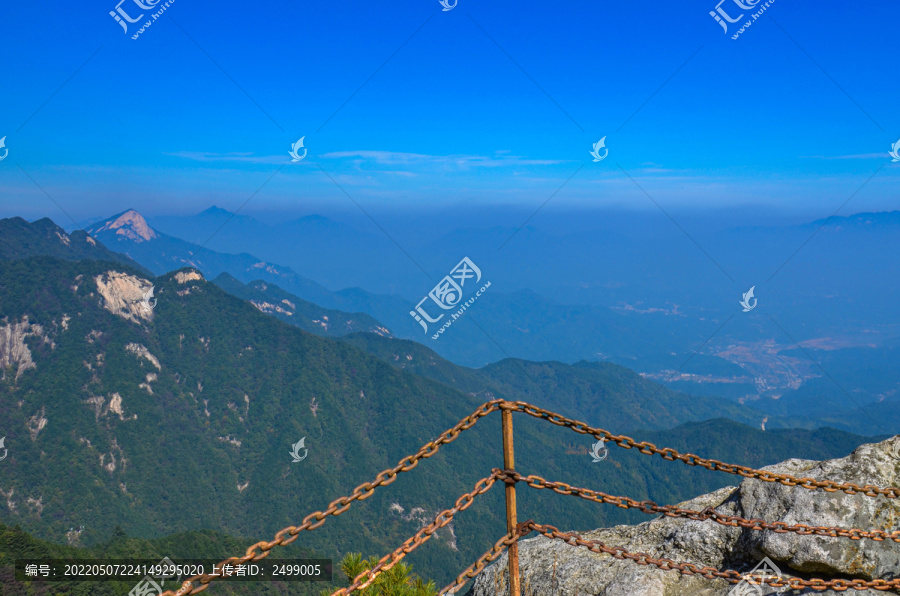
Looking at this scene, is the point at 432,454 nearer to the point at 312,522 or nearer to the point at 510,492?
the point at 510,492

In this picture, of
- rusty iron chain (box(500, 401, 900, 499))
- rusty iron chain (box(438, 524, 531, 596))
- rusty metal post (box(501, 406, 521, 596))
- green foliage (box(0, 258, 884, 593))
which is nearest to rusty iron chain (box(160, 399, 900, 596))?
rusty iron chain (box(500, 401, 900, 499))

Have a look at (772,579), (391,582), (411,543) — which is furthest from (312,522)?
(772,579)

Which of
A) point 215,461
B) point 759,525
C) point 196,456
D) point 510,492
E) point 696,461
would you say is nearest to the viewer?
point 510,492

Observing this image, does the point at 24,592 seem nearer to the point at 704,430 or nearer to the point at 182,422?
the point at 182,422

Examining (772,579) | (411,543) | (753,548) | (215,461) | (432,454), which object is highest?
(215,461)

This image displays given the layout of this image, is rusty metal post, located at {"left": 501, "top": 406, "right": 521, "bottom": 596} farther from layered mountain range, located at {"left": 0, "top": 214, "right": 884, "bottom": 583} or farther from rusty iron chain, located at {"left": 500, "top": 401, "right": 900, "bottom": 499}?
layered mountain range, located at {"left": 0, "top": 214, "right": 884, "bottom": 583}

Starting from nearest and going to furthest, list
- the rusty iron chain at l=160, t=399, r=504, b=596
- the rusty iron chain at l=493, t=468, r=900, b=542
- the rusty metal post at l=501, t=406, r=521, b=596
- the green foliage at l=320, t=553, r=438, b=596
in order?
the rusty iron chain at l=160, t=399, r=504, b=596 < the rusty metal post at l=501, t=406, r=521, b=596 < the rusty iron chain at l=493, t=468, r=900, b=542 < the green foliage at l=320, t=553, r=438, b=596
